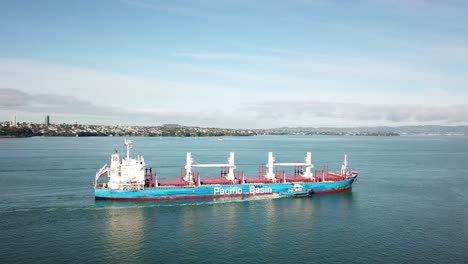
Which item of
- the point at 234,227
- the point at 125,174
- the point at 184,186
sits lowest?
the point at 234,227

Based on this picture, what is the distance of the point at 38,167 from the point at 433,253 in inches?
3922

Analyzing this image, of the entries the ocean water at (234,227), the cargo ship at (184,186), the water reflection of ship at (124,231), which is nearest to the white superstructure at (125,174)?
the cargo ship at (184,186)

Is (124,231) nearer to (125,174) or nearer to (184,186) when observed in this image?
(125,174)

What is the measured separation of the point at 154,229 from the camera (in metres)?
54.0

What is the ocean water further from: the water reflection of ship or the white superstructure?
the white superstructure

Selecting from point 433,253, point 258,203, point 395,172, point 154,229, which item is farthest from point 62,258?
point 395,172

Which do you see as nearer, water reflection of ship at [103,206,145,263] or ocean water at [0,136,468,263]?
ocean water at [0,136,468,263]

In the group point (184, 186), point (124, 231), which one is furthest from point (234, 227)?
point (184, 186)

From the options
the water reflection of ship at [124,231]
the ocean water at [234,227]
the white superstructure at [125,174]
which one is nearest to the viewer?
the ocean water at [234,227]

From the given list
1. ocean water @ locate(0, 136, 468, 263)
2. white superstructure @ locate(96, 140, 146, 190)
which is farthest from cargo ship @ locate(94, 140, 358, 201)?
ocean water @ locate(0, 136, 468, 263)

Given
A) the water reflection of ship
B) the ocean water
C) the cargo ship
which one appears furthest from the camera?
the cargo ship

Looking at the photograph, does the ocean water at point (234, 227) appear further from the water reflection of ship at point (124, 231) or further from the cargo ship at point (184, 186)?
the cargo ship at point (184, 186)

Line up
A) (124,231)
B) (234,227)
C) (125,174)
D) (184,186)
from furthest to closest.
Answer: (184,186)
(125,174)
(234,227)
(124,231)

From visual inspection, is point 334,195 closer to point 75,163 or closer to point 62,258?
point 62,258
